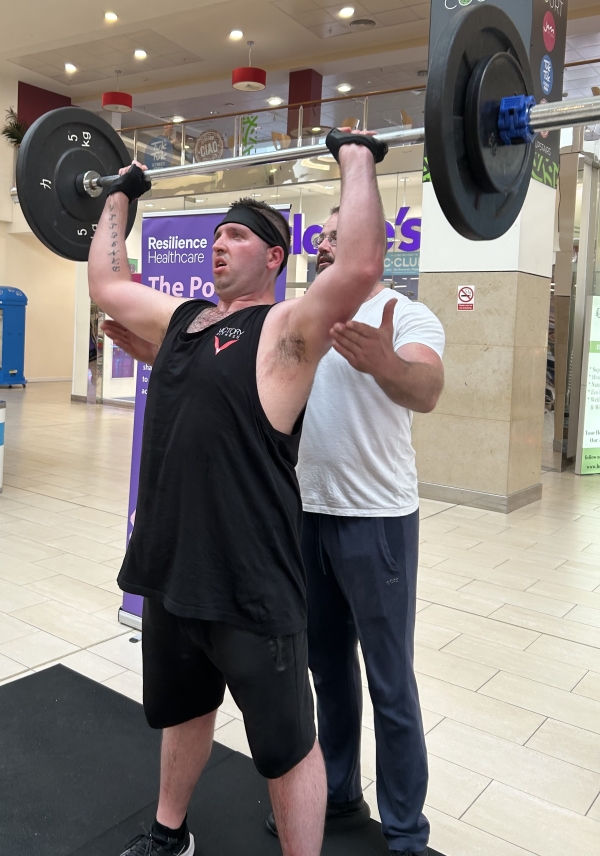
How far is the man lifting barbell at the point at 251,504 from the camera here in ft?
4.89

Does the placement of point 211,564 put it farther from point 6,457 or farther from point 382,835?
point 6,457

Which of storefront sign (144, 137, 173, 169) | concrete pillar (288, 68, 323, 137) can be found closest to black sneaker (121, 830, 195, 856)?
storefront sign (144, 137, 173, 169)

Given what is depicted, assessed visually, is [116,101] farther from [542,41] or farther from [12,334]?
[542,41]

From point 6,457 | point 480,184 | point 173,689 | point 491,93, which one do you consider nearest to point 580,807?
point 173,689

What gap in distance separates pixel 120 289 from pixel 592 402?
6228 millimetres

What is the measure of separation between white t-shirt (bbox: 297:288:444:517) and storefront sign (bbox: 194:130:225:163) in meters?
9.37

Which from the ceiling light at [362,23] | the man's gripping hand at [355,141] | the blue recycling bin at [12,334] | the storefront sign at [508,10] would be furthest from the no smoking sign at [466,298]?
the blue recycling bin at [12,334]

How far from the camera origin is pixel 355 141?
4.98 ft

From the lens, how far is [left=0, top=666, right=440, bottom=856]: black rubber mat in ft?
6.42

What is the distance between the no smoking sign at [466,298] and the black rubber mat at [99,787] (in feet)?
13.1

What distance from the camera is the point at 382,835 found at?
200 cm

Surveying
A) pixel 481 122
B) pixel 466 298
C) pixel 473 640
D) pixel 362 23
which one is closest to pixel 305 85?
pixel 362 23

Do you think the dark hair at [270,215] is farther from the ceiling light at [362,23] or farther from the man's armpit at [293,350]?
the ceiling light at [362,23]

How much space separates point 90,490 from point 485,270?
3381 millimetres
